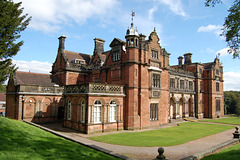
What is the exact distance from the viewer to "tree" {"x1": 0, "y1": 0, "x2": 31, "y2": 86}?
1518 centimetres

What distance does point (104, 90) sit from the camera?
63.6 ft

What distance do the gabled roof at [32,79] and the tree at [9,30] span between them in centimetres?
865

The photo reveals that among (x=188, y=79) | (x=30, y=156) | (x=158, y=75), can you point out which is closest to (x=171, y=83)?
(x=188, y=79)

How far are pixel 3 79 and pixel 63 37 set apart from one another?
51.1 ft

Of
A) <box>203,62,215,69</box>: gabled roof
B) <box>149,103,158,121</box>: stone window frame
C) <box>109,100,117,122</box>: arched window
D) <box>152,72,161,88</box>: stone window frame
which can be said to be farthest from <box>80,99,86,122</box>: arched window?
<box>203,62,215,69</box>: gabled roof

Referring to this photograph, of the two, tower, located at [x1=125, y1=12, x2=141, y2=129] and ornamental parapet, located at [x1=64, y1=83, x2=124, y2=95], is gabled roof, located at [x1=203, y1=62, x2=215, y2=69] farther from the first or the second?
ornamental parapet, located at [x1=64, y1=83, x2=124, y2=95]

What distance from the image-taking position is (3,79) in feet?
53.3

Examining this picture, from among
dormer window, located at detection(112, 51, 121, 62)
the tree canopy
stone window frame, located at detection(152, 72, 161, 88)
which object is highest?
dormer window, located at detection(112, 51, 121, 62)

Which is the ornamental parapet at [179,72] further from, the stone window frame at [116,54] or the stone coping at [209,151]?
the stone coping at [209,151]

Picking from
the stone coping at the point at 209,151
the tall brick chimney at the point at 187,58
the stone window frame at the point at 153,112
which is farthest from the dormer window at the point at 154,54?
the tall brick chimney at the point at 187,58

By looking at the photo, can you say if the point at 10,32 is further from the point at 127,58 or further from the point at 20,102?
the point at 127,58

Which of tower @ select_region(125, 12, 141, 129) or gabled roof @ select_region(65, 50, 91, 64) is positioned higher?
gabled roof @ select_region(65, 50, 91, 64)

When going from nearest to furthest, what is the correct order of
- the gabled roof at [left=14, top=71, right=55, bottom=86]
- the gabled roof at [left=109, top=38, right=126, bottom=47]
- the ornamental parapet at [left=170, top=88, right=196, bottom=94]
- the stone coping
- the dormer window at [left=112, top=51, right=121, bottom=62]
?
the stone coping → the gabled roof at [left=109, top=38, right=126, bottom=47] → the dormer window at [left=112, top=51, right=121, bottom=62] → the gabled roof at [left=14, top=71, right=55, bottom=86] → the ornamental parapet at [left=170, top=88, right=196, bottom=94]

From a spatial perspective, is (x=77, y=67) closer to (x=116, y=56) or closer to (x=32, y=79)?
(x=32, y=79)
